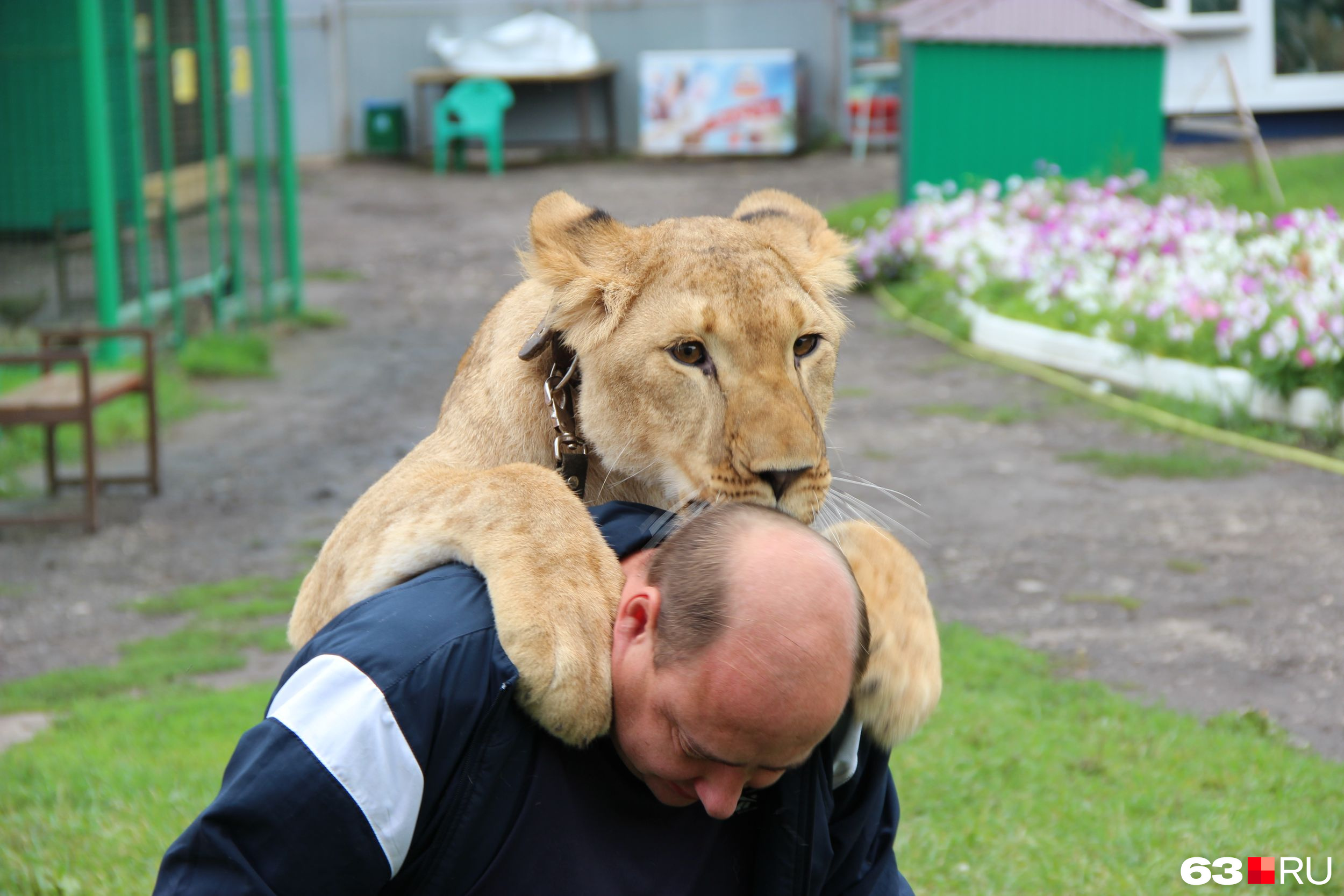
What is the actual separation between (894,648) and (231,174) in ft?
35.1

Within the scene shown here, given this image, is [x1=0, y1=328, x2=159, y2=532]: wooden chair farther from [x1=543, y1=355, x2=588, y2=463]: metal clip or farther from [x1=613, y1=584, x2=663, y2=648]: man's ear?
[x1=613, y1=584, x2=663, y2=648]: man's ear

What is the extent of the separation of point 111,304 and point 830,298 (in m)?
7.79

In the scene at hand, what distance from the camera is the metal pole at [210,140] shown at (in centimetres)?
1141

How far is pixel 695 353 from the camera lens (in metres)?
3.02

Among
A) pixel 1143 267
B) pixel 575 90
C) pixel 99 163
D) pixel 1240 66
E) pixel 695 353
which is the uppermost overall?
pixel 1240 66

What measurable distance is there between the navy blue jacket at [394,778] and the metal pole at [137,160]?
8.86 meters

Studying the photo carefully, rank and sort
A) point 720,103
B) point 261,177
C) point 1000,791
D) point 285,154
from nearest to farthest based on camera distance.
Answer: point 1000,791
point 261,177
point 285,154
point 720,103

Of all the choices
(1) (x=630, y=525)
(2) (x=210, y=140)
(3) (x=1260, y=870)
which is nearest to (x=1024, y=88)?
(2) (x=210, y=140)

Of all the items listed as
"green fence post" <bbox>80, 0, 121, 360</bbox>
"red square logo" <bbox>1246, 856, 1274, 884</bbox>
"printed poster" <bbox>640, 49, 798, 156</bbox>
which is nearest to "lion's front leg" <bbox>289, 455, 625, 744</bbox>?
"red square logo" <bbox>1246, 856, 1274, 884</bbox>

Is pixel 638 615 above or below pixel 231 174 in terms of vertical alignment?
below

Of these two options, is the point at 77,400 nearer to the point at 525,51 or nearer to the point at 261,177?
the point at 261,177

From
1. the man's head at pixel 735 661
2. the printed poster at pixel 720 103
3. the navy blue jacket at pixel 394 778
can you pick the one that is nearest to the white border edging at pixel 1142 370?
the navy blue jacket at pixel 394 778

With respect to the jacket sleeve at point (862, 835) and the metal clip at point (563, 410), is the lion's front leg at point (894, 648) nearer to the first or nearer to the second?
the jacket sleeve at point (862, 835)

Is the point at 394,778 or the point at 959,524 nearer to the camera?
the point at 394,778
